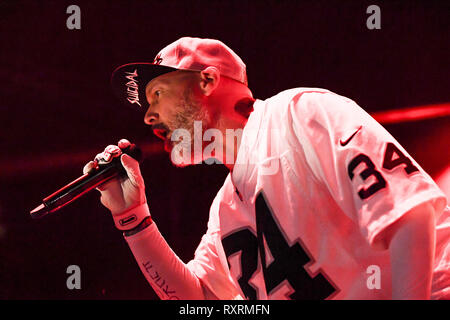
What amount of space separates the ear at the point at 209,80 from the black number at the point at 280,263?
1.29ft

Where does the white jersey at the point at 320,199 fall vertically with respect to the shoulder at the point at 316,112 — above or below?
below

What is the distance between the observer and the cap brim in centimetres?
121

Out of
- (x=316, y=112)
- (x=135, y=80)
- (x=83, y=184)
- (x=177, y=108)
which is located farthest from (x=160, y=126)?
(x=316, y=112)

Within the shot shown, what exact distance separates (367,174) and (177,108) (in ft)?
2.13

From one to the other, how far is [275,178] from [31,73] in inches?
39.5

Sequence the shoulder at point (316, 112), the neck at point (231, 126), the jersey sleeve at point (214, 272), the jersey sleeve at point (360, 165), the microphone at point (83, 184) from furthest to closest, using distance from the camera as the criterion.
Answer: the jersey sleeve at point (214, 272) < the neck at point (231, 126) < the microphone at point (83, 184) < the shoulder at point (316, 112) < the jersey sleeve at point (360, 165)

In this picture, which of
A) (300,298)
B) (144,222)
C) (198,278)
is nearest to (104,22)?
(144,222)

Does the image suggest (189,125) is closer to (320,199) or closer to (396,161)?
(320,199)

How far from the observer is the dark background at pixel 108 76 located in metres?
1.33

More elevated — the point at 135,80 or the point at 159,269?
the point at 135,80

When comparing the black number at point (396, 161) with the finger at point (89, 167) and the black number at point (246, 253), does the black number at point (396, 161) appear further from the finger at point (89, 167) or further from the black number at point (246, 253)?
the finger at point (89, 167)

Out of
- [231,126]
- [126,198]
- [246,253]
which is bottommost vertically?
[246,253]

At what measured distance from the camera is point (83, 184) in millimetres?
1128

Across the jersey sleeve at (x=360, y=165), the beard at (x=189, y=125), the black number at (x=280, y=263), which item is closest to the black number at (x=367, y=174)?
the jersey sleeve at (x=360, y=165)
